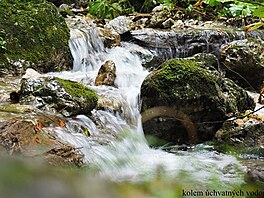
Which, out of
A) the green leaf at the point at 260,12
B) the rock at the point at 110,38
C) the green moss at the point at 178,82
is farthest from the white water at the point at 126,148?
the rock at the point at 110,38

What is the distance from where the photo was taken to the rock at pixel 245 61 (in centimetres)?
786

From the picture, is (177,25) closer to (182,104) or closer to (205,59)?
(205,59)

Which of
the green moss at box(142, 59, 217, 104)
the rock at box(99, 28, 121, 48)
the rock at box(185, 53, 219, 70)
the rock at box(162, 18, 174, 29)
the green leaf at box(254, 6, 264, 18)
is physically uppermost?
the green leaf at box(254, 6, 264, 18)

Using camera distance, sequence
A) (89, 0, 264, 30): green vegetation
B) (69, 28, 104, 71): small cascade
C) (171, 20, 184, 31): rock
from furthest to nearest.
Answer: (89, 0, 264, 30): green vegetation, (171, 20, 184, 31): rock, (69, 28, 104, 71): small cascade

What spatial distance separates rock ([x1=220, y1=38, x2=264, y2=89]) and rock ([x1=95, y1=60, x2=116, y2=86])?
Result: 96.3 inches

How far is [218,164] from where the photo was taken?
4262 millimetres

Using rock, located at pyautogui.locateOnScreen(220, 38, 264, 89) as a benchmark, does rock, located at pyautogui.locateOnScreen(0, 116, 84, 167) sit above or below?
above

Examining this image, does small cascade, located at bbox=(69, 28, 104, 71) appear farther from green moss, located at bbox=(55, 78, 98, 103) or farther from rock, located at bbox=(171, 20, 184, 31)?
rock, located at bbox=(171, 20, 184, 31)

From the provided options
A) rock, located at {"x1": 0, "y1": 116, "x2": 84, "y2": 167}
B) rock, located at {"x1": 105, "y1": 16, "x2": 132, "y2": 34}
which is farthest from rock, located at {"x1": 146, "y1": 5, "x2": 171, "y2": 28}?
rock, located at {"x1": 0, "y1": 116, "x2": 84, "y2": 167}

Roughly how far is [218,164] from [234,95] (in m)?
2.01

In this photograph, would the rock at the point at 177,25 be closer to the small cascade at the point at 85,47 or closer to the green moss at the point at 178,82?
the small cascade at the point at 85,47

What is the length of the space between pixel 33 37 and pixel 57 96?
10.1ft

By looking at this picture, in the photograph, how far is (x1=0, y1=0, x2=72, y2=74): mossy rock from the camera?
22.6 feet

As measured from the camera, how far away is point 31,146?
9.41ft
